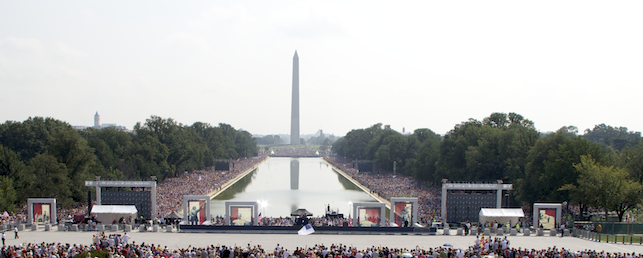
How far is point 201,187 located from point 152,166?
9787mm

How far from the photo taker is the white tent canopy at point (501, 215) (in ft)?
99.5

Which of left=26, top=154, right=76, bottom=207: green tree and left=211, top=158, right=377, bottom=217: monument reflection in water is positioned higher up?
left=26, top=154, right=76, bottom=207: green tree

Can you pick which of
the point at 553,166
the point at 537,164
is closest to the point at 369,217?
the point at 553,166

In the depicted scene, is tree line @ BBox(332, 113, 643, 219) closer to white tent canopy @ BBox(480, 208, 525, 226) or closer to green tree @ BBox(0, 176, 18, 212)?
white tent canopy @ BBox(480, 208, 525, 226)

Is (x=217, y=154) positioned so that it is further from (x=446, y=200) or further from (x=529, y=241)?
(x=529, y=241)

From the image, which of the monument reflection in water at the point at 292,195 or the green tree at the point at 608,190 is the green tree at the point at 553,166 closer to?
the green tree at the point at 608,190

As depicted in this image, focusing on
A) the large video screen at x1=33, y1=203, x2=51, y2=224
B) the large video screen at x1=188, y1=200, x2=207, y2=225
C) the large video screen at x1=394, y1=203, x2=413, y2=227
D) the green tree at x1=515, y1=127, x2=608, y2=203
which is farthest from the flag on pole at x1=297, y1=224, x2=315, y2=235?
the green tree at x1=515, y1=127, x2=608, y2=203

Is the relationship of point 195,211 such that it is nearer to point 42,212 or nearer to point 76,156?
point 42,212

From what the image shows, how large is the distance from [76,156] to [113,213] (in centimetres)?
1968

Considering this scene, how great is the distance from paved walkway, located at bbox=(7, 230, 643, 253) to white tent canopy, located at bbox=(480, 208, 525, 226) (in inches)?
90.4

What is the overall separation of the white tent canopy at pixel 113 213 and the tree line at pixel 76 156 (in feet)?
33.8

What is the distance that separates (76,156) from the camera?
46.8 m

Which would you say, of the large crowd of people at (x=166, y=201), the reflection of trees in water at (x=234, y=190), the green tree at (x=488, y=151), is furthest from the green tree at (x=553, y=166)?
the reflection of trees in water at (x=234, y=190)

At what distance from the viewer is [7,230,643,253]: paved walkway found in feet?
81.3
